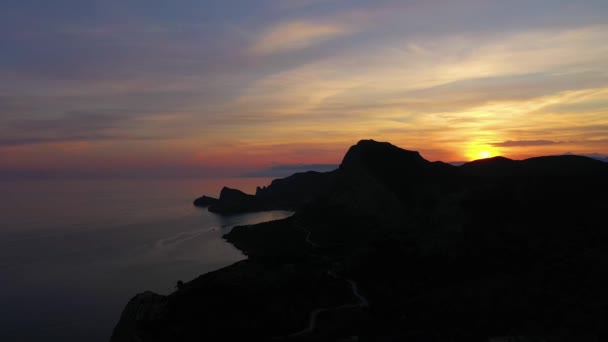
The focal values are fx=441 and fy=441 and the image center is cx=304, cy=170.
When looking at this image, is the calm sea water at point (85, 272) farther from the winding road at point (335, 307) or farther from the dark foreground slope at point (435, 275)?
the winding road at point (335, 307)

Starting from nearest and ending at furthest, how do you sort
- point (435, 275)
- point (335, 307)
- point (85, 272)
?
point (335, 307), point (435, 275), point (85, 272)

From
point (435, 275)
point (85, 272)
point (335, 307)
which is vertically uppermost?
point (435, 275)

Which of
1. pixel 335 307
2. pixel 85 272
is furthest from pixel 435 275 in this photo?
pixel 85 272

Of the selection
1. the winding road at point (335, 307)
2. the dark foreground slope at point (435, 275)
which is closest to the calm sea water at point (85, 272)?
the dark foreground slope at point (435, 275)

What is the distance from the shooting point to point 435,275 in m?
81.6

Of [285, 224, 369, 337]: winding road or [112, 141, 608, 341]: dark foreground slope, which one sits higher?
[112, 141, 608, 341]: dark foreground slope

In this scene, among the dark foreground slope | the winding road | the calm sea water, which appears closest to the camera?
the dark foreground slope

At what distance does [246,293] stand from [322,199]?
110795 millimetres

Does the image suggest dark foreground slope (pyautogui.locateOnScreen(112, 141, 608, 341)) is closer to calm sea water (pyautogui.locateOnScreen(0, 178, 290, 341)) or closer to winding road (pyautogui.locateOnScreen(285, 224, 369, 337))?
winding road (pyautogui.locateOnScreen(285, 224, 369, 337))

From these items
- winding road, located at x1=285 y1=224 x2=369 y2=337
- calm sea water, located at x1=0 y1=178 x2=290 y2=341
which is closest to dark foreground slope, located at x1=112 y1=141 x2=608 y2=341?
winding road, located at x1=285 y1=224 x2=369 y2=337

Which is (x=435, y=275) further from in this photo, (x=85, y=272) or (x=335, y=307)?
(x=85, y=272)

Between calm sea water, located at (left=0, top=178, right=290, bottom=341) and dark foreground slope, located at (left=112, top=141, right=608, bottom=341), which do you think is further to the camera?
calm sea water, located at (left=0, top=178, right=290, bottom=341)

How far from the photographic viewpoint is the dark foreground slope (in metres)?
57.2

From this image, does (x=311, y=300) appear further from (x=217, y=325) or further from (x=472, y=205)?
(x=472, y=205)
